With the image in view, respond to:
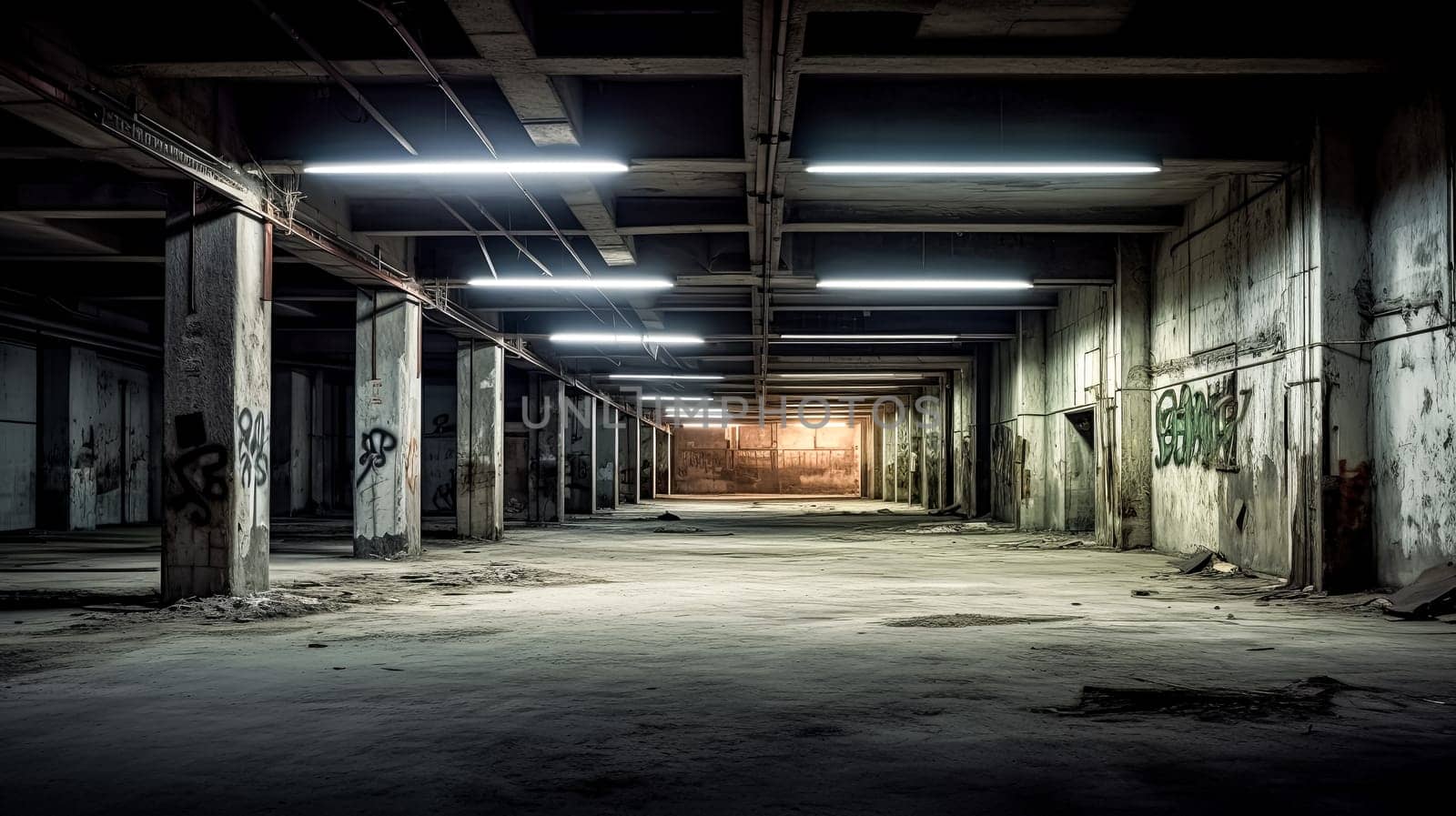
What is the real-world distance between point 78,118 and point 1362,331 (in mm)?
10082

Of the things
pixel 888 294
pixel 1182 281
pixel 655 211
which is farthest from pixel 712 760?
pixel 888 294

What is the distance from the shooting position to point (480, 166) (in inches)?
341

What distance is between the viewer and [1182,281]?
43.0ft

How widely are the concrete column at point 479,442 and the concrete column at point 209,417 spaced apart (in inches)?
340

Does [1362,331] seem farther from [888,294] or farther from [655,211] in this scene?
[888,294]

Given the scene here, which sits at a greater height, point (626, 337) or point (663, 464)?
point (626, 337)

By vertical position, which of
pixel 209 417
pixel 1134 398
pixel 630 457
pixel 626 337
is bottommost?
pixel 630 457

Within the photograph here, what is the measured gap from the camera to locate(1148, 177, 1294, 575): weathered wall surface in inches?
410

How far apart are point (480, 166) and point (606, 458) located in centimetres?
2496

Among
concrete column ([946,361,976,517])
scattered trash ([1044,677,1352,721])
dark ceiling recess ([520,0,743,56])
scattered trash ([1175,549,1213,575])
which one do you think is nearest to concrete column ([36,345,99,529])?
A: dark ceiling recess ([520,0,743,56])

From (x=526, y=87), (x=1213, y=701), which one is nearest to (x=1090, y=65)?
(x=526, y=87)

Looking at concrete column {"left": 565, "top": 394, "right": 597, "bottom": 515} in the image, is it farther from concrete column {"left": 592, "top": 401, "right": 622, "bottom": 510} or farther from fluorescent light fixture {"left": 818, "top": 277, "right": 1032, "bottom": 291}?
fluorescent light fixture {"left": 818, "top": 277, "right": 1032, "bottom": 291}

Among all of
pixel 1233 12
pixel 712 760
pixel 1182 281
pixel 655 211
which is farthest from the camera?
pixel 1182 281

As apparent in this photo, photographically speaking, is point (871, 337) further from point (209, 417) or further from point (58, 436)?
point (58, 436)
